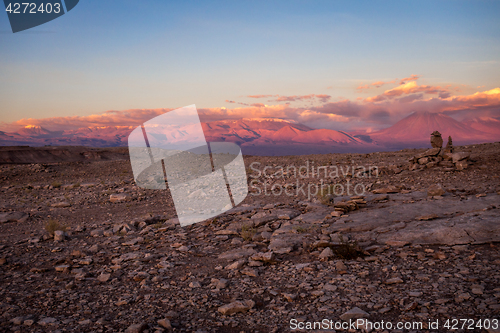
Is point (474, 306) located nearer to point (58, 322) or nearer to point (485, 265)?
point (485, 265)

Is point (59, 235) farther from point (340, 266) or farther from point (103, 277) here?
point (340, 266)

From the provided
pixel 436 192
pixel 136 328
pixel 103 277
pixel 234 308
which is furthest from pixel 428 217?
pixel 103 277

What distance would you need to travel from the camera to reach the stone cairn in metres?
12.2

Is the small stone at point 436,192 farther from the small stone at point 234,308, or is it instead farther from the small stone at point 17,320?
the small stone at point 17,320

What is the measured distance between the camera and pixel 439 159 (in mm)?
12844

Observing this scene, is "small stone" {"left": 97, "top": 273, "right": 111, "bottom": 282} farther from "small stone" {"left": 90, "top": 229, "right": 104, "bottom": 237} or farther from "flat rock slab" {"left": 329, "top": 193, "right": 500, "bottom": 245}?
"flat rock slab" {"left": 329, "top": 193, "right": 500, "bottom": 245}

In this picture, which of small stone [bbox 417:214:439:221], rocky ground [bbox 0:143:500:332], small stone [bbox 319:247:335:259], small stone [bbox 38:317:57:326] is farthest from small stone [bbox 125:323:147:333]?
small stone [bbox 417:214:439:221]

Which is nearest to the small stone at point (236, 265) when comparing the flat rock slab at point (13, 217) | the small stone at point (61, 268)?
the small stone at point (61, 268)

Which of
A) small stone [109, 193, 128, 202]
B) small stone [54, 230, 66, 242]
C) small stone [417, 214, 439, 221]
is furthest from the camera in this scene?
small stone [109, 193, 128, 202]

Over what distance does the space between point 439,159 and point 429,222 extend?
822 centimetres

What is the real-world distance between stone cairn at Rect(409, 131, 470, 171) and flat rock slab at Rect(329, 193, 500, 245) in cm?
517

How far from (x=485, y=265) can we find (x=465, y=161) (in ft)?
31.5

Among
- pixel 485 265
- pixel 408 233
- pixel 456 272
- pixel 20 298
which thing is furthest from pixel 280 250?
pixel 20 298

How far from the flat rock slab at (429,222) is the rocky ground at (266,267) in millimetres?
28
